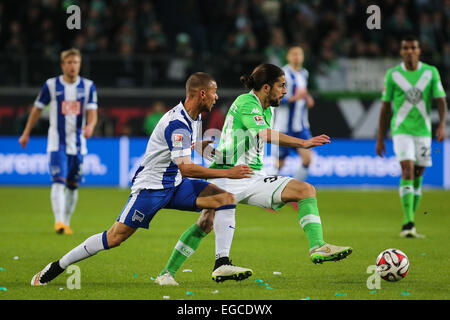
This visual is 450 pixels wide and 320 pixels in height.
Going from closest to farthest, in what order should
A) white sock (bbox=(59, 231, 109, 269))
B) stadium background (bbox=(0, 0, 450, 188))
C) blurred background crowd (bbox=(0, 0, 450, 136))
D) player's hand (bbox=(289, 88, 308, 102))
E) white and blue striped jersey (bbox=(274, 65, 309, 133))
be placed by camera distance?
white sock (bbox=(59, 231, 109, 269)) < player's hand (bbox=(289, 88, 308, 102)) < white and blue striped jersey (bbox=(274, 65, 309, 133)) < stadium background (bbox=(0, 0, 450, 188)) < blurred background crowd (bbox=(0, 0, 450, 136))

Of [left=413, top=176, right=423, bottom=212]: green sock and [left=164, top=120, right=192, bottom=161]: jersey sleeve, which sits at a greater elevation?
[left=164, top=120, right=192, bottom=161]: jersey sleeve

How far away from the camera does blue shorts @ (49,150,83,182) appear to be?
9977mm

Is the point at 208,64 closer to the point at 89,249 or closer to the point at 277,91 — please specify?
the point at 277,91

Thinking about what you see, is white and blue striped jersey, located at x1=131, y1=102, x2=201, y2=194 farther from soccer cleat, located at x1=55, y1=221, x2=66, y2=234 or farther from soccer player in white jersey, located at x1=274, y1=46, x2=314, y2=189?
soccer player in white jersey, located at x1=274, y1=46, x2=314, y2=189

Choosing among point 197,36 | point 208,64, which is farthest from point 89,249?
point 197,36

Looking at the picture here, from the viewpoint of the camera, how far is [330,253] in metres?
5.73

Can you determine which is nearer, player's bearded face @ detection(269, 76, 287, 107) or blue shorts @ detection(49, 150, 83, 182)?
player's bearded face @ detection(269, 76, 287, 107)

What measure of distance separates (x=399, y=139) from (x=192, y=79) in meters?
4.49

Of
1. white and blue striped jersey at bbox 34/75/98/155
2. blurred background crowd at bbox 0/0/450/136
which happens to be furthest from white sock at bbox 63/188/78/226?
blurred background crowd at bbox 0/0/450/136

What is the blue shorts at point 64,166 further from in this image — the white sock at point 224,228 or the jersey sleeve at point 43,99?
the white sock at point 224,228

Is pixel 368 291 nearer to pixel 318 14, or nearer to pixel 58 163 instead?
pixel 58 163

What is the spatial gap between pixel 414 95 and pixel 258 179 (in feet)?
13.6

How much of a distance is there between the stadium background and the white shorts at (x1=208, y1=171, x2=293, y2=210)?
36.4ft

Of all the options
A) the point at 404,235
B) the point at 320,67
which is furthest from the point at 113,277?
the point at 320,67
